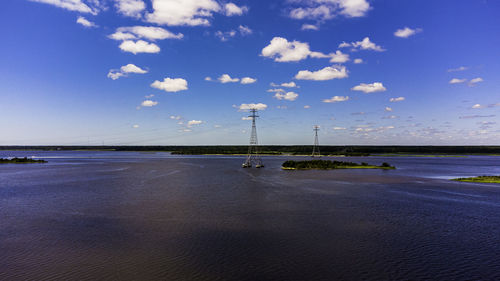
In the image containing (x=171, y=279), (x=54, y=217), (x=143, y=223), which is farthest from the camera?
(x=54, y=217)

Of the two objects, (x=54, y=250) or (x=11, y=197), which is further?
(x=11, y=197)

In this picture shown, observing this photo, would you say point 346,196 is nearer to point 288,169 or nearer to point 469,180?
point 469,180

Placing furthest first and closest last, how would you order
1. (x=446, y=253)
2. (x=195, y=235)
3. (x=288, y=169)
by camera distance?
(x=288, y=169), (x=195, y=235), (x=446, y=253)

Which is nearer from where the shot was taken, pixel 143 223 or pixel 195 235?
pixel 195 235

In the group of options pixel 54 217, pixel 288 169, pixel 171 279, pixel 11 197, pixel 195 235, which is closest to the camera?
pixel 171 279

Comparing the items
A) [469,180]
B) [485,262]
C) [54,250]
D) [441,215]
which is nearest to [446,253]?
[485,262]

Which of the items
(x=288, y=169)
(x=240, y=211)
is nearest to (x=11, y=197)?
(x=240, y=211)

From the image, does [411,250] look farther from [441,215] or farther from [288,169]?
[288,169]

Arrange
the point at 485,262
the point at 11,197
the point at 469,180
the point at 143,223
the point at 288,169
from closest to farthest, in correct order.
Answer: the point at 485,262
the point at 143,223
the point at 11,197
the point at 469,180
the point at 288,169
